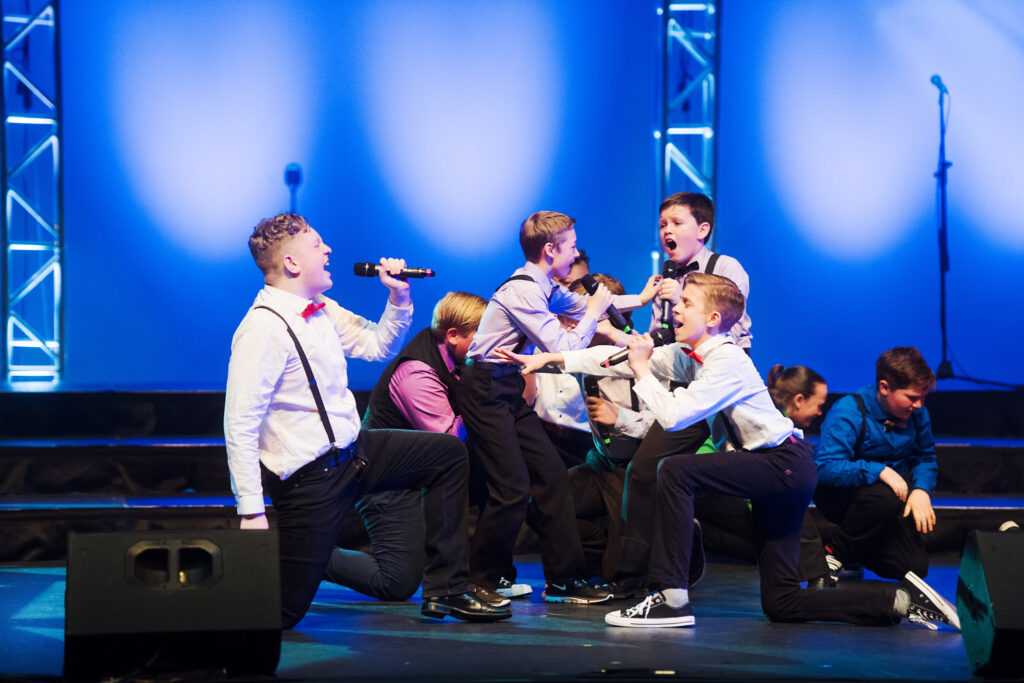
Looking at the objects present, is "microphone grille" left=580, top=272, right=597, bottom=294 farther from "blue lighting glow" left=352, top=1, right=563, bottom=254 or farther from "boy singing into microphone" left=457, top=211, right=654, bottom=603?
"blue lighting glow" left=352, top=1, right=563, bottom=254

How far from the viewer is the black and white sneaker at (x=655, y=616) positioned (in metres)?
3.42

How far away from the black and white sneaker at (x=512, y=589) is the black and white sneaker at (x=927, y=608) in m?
1.36

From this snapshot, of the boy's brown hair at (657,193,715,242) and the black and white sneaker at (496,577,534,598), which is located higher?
the boy's brown hair at (657,193,715,242)

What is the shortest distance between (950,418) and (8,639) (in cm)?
488

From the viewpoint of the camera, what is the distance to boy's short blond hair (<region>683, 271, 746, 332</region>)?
3576mm

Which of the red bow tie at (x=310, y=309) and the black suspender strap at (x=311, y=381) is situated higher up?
the red bow tie at (x=310, y=309)

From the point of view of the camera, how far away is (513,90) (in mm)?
8047

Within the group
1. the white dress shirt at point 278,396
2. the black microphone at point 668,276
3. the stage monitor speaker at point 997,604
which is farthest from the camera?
the black microphone at point 668,276

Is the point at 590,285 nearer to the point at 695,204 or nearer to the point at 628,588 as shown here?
the point at 695,204

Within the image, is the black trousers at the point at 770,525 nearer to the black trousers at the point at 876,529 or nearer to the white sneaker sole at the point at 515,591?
the black trousers at the point at 876,529

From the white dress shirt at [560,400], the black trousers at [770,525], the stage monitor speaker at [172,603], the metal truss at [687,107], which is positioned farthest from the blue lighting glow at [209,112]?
the stage monitor speaker at [172,603]

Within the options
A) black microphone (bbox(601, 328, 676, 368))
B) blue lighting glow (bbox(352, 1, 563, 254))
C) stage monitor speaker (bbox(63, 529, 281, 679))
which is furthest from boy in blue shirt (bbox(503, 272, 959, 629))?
blue lighting glow (bbox(352, 1, 563, 254))

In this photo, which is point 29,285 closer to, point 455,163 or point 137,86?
point 137,86

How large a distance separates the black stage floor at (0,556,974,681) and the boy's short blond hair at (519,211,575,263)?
Result: 1.32 meters
